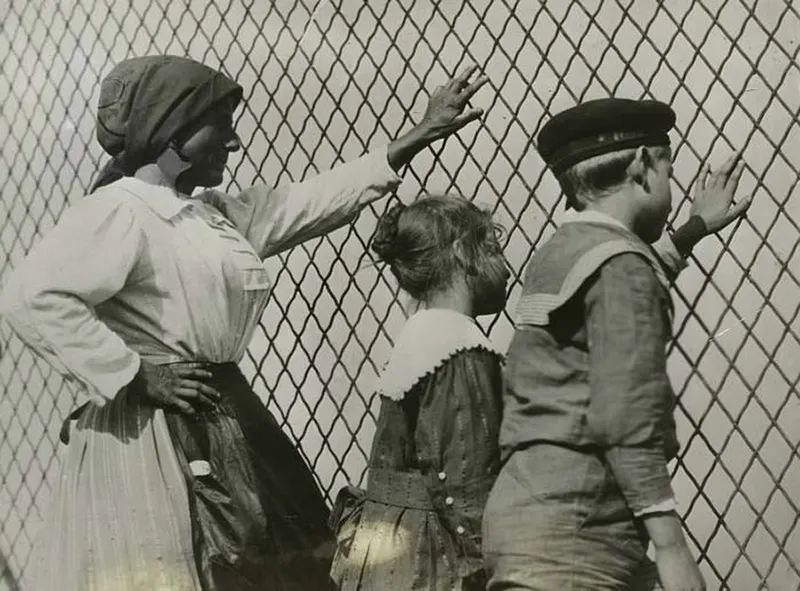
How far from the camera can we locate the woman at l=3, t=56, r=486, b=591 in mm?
1001

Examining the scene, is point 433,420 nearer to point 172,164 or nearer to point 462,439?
point 462,439

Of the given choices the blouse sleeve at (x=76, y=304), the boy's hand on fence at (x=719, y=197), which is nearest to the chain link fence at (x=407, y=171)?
the boy's hand on fence at (x=719, y=197)

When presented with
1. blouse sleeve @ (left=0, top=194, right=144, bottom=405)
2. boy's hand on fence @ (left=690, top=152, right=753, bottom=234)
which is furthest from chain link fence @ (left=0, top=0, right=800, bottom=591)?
blouse sleeve @ (left=0, top=194, right=144, bottom=405)

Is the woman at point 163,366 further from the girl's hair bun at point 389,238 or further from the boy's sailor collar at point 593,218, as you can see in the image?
the boy's sailor collar at point 593,218

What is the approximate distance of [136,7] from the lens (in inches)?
54.5

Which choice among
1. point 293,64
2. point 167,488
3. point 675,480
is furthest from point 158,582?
point 293,64

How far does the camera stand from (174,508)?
1010 mm

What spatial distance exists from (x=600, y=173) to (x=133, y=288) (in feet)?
1.48

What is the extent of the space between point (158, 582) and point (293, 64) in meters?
0.63

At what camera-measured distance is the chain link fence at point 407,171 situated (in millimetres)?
1078

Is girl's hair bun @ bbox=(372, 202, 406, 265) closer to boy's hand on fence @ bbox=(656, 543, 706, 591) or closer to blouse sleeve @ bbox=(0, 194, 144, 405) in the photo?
blouse sleeve @ bbox=(0, 194, 144, 405)

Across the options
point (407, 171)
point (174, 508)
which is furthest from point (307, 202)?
point (174, 508)

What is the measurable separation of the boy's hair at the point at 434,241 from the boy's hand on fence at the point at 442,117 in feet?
0.28

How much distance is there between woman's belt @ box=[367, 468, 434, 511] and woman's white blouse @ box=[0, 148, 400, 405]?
0.19 meters
